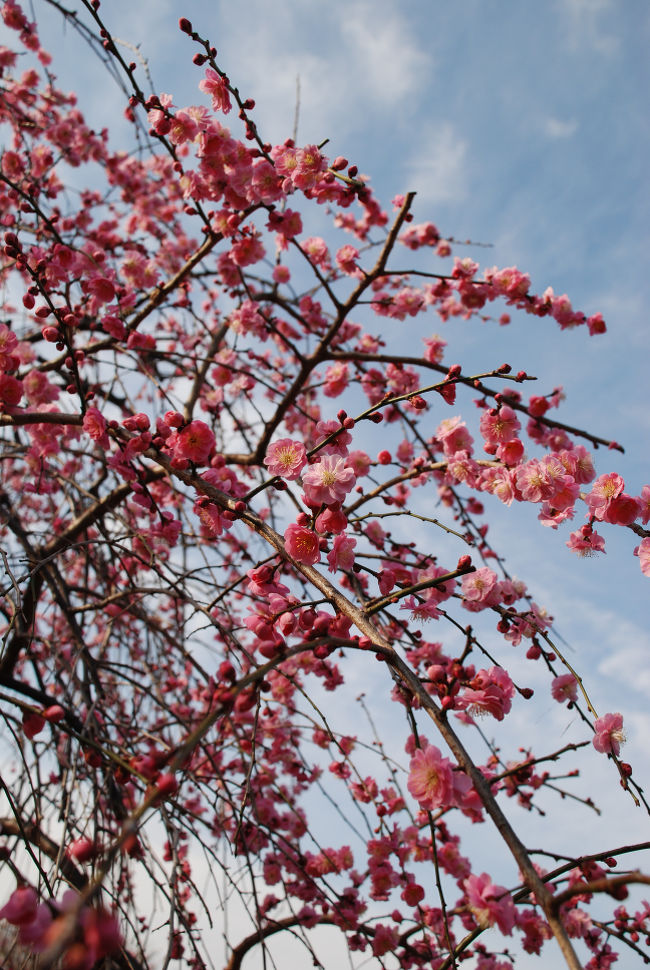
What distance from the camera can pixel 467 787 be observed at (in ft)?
4.00

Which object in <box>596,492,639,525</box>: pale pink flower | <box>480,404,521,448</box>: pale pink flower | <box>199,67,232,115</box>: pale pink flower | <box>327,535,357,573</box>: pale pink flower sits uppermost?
<box>199,67,232,115</box>: pale pink flower

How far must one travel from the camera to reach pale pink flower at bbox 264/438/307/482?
63.7 inches

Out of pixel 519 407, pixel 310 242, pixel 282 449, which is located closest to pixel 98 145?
pixel 310 242

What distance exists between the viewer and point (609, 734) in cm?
157

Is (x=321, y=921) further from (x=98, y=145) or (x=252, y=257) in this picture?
(x=98, y=145)

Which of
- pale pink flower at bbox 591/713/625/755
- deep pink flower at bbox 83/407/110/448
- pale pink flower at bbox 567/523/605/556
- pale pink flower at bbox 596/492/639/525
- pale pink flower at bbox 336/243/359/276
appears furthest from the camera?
pale pink flower at bbox 336/243/359/276

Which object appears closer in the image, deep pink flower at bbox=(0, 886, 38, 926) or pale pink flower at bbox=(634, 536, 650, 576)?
deep pink flower at bbox=(0, 886, 38, 926)

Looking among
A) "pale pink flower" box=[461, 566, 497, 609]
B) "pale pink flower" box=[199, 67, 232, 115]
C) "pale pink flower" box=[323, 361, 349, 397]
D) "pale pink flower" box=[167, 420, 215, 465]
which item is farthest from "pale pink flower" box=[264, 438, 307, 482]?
"pale pink flower" box=[323, 361, 349, 397]

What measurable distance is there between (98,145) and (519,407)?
4.27 metres

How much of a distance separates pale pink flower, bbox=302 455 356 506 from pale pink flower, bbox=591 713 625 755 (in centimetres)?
91

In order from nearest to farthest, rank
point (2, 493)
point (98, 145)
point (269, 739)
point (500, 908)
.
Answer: point (500, 908)
point (2, 493)
point (269, 739)
point (98, 145)

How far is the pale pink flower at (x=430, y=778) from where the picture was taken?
1.21 metres

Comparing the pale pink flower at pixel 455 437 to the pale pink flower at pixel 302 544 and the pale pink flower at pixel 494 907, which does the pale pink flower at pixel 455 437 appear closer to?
the pale pink flower at pixel 302 544

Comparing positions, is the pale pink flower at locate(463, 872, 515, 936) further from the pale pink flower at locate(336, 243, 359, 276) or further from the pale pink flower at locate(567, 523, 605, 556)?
the pale pink flower at locate(336, 243, 359, 276)
